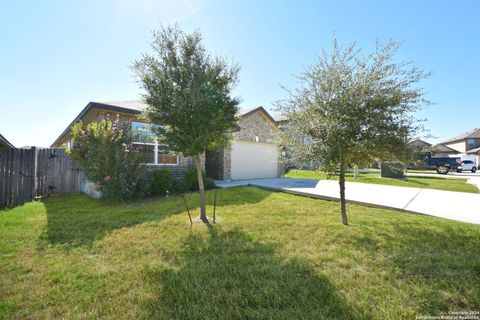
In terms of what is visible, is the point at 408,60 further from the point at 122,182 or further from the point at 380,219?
the point at 122,182

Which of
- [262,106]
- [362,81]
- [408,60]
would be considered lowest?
[362,81]

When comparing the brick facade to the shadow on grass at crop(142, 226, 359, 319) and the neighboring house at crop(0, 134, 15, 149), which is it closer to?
the neighboring house at crop(0, 134, 15, 149)

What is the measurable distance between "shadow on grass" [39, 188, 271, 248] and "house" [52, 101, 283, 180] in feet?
7.86

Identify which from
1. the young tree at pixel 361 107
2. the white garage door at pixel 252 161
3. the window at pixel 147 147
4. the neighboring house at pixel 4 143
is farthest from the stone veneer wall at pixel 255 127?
the neighboring house at pixel 4 143

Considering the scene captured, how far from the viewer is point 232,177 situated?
12523 mm

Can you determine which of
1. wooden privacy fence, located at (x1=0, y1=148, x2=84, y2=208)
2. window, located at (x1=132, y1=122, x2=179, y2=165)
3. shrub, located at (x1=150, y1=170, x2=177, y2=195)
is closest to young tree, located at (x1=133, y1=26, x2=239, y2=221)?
window, located at (x1=132, y1=122, x2=179, y2=165)

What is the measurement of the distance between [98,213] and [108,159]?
1.90 m

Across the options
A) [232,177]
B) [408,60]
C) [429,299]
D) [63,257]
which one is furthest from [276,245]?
[232,177]

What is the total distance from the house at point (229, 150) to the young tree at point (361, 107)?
4.37 m

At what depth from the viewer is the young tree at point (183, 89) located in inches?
181

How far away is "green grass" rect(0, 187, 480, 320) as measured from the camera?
2.08 metres

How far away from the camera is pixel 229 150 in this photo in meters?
11.3

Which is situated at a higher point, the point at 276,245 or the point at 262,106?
the point at 262,106

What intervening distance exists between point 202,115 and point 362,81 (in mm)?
Answer: 3324
